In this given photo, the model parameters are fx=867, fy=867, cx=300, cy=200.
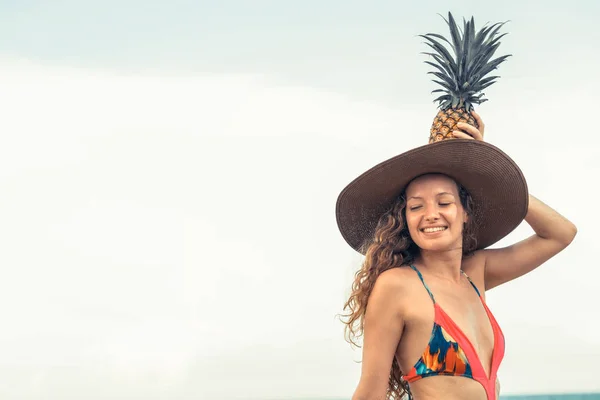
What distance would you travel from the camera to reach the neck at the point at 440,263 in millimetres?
5324

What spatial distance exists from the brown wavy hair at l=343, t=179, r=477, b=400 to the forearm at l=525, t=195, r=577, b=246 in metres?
0.49

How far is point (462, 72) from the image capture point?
557 centimetres

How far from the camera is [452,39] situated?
575 centimetres

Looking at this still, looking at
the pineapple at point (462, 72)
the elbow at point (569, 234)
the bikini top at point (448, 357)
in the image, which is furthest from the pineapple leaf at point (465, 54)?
the bikini top at point (448, 357)

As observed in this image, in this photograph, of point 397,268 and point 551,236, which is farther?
point 551,236

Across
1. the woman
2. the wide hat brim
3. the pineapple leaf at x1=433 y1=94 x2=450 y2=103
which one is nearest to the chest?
the woman

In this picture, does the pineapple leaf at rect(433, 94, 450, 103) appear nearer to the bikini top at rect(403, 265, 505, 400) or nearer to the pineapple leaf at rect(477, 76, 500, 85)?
the pineapple leaf at rect(477, 76, 500, 85)

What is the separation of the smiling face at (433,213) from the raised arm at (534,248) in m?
0.59

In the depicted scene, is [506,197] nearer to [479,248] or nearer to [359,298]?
[479,248]

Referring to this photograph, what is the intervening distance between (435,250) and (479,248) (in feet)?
2.21

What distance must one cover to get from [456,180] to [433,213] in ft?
1.15

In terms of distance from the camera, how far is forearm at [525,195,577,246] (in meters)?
5.67

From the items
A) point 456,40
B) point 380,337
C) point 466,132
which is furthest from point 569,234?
point 380,337

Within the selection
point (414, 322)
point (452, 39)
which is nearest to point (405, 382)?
point (414, 322)
